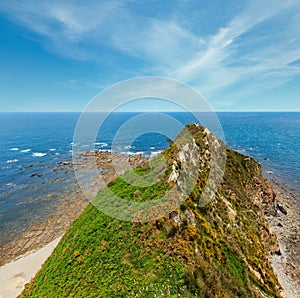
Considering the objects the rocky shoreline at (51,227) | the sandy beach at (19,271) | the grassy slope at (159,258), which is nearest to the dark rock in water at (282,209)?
the grassy slope at (159,258)

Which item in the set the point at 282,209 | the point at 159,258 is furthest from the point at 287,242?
the point at 159,258

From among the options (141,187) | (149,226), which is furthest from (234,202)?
(149,226)

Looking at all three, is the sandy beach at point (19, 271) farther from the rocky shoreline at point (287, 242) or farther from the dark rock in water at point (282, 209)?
the dark rock in water at point (282, 209)

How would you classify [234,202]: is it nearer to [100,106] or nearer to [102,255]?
[102,255]

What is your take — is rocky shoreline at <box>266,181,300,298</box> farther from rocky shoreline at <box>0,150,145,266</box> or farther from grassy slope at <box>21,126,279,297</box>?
rocky shoreline at <box>0,150,145,266</box>

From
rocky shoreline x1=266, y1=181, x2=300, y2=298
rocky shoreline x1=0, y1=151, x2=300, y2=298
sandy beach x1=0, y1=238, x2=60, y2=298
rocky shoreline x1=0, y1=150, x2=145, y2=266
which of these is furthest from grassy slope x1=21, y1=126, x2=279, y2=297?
rocky shoreline x1=0, y1=150, x2=145, y2=266
